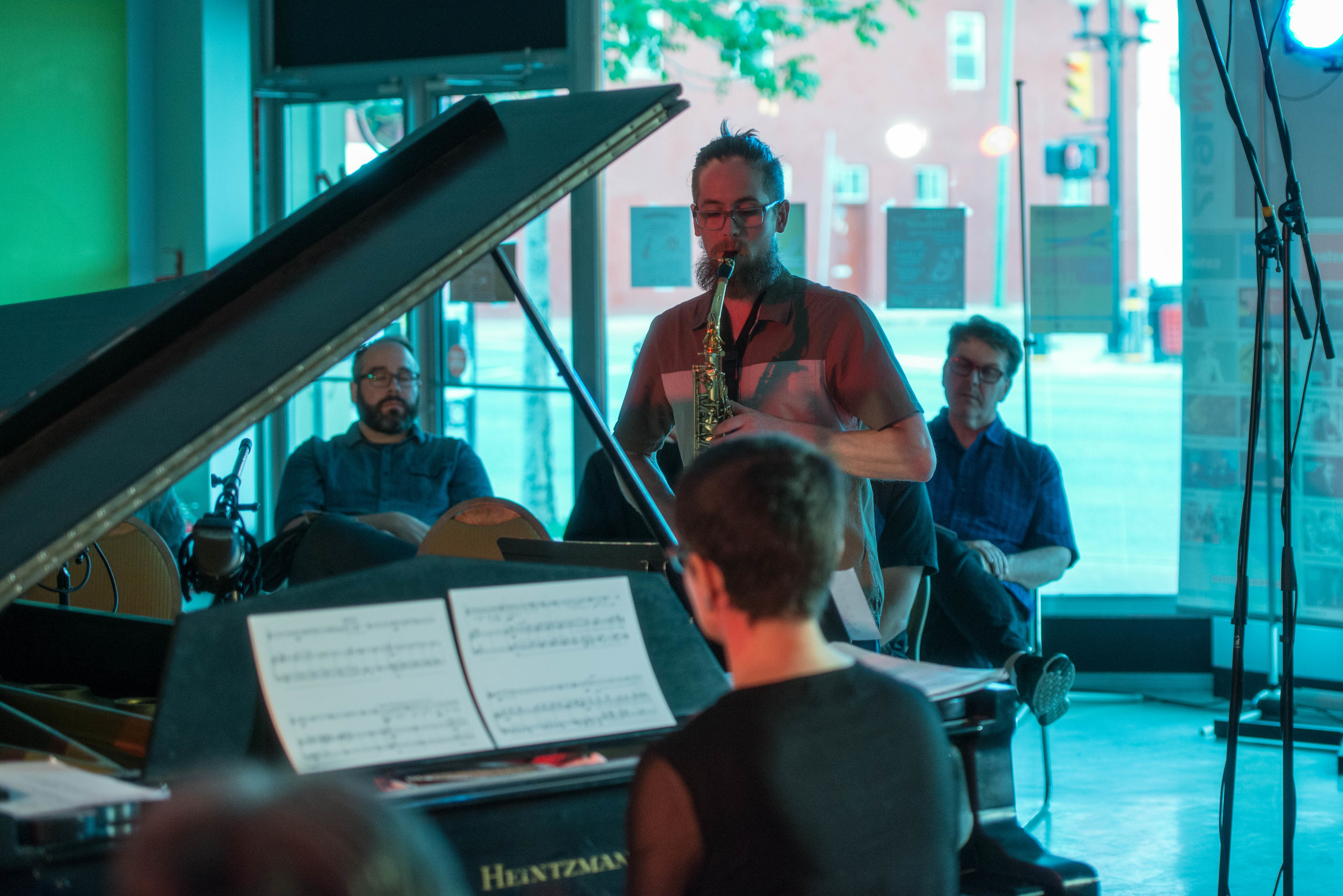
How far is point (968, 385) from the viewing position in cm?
397

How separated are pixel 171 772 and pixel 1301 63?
13.2 feet

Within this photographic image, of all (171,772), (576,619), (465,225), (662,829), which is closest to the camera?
(662,829)

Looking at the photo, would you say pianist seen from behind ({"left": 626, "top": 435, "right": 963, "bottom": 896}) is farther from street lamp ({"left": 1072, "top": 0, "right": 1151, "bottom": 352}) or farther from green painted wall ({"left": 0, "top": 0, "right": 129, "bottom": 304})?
green painted wall ({"left": 0, "top": 0, "right": 129, "bottom": 304})

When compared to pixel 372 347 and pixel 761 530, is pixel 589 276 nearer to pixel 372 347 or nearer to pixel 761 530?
pixel 372 347

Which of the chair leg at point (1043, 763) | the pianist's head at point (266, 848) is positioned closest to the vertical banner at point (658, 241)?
the chair leg at point (1043, 763)

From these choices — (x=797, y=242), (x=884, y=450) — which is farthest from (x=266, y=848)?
(x=797, y=242)

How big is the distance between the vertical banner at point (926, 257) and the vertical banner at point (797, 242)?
0.34 m

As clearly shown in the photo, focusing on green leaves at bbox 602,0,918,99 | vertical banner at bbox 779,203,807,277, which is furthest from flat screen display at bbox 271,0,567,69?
vertical banner at bbox 779,203,807,277

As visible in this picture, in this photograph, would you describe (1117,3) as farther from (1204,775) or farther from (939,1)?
(1204,775)

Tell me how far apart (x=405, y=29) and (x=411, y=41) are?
5 cm

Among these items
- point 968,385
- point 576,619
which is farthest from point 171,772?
point 968,385

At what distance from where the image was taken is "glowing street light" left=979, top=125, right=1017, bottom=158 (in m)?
5.02

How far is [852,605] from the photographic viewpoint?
6.20ft

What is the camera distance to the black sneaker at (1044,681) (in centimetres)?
281
